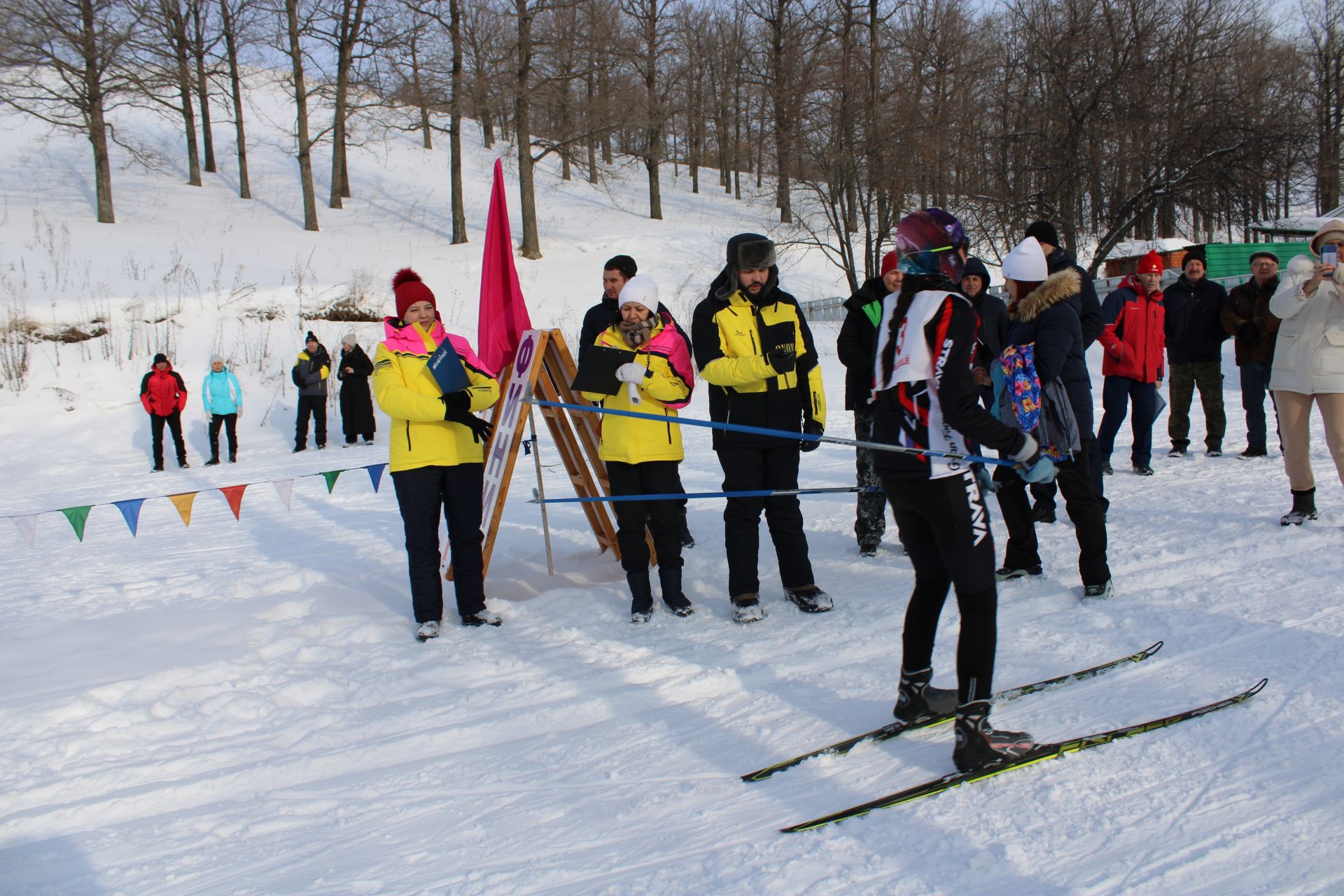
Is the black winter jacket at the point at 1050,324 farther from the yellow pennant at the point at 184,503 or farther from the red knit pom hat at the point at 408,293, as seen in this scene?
the yellow pennant at the point at 184,503

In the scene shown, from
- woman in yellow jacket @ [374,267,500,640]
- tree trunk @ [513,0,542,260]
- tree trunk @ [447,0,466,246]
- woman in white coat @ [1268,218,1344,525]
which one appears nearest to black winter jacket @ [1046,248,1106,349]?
woman in white coat @ [1268,218,1344,525]

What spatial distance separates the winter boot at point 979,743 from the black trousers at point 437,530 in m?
2.83

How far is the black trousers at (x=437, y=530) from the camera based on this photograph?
4859 millimetres

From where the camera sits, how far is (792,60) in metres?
28.0

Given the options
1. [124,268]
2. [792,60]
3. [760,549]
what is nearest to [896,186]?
[792,60]

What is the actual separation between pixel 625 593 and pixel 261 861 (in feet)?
9.52

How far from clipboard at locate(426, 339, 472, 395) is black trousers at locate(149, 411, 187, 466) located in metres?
9.57

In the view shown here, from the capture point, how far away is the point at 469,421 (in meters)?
4.80

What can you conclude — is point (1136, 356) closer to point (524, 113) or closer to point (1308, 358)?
point (1308, 358)

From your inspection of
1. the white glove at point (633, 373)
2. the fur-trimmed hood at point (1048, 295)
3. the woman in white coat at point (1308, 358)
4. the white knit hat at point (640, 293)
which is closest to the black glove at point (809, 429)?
the white glove at point (633, 373)

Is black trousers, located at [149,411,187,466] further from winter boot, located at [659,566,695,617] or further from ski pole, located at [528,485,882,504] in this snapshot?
winter boot, located at [659,566,695,617]

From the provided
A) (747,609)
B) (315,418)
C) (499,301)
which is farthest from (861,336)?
(315,418)

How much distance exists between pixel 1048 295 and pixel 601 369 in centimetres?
240

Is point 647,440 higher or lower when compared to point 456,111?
lower
